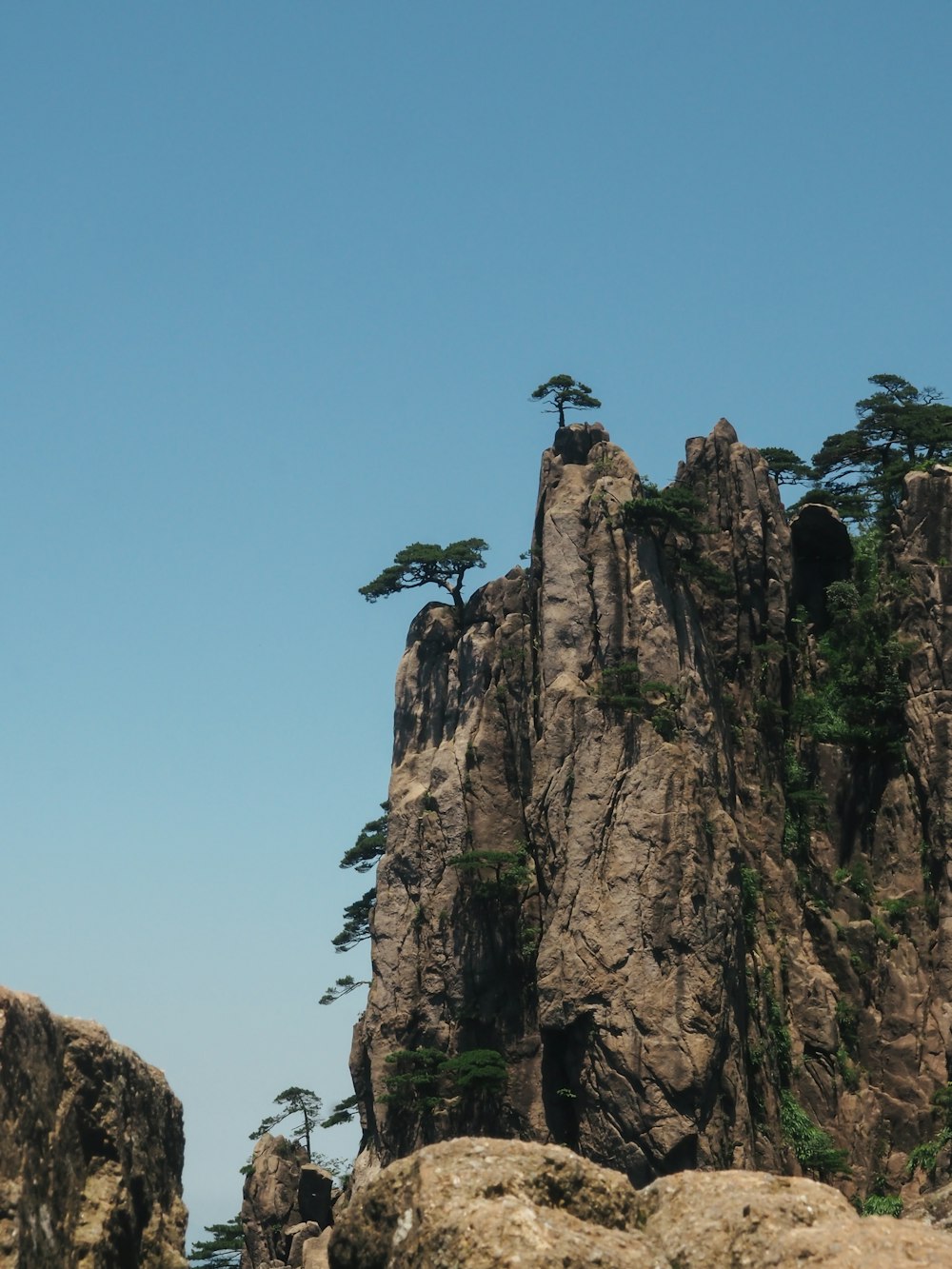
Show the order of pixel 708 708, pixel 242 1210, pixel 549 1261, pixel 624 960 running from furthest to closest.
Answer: pixel 242 1210
pixel 708 708
pixel 624 960
pixel 549 1261

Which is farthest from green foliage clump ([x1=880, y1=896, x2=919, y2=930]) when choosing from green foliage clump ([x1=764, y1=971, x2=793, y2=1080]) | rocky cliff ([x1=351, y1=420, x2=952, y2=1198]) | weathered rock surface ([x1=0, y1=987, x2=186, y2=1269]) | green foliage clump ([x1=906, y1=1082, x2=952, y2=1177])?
weathered rock surface ([x1=0, y1=987, x2=186, y2=1269])

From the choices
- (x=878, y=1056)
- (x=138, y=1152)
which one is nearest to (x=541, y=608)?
(x=878, y=1056)

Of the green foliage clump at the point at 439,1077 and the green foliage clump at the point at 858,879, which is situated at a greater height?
the green foliage clump at the point at 858,879

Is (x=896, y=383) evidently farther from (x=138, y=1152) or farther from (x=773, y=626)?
(x=138, y=1152)

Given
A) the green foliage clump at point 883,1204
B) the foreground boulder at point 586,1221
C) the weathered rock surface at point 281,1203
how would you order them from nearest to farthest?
1. the foreground boulder at point 586,1221
2. the green foliage clump at point 883,1204
3. the weathered rock surface at point 281,1203

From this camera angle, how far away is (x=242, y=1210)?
101 m

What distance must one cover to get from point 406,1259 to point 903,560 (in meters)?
80.6

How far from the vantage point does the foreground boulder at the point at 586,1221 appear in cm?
1383

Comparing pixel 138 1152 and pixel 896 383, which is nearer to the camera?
pixel 138 1152

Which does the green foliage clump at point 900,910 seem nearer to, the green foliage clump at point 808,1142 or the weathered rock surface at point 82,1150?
the green foliage clump at point 808,1142

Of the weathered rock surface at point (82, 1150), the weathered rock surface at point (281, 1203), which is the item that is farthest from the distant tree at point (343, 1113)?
the weathered rock surface at point (82, 1150)

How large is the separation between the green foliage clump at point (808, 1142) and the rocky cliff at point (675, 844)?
0.16 m

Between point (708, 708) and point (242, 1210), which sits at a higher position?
point (708, 708)


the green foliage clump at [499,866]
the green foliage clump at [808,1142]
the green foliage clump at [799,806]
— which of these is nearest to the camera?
the green foliage clump at [808,1142]
